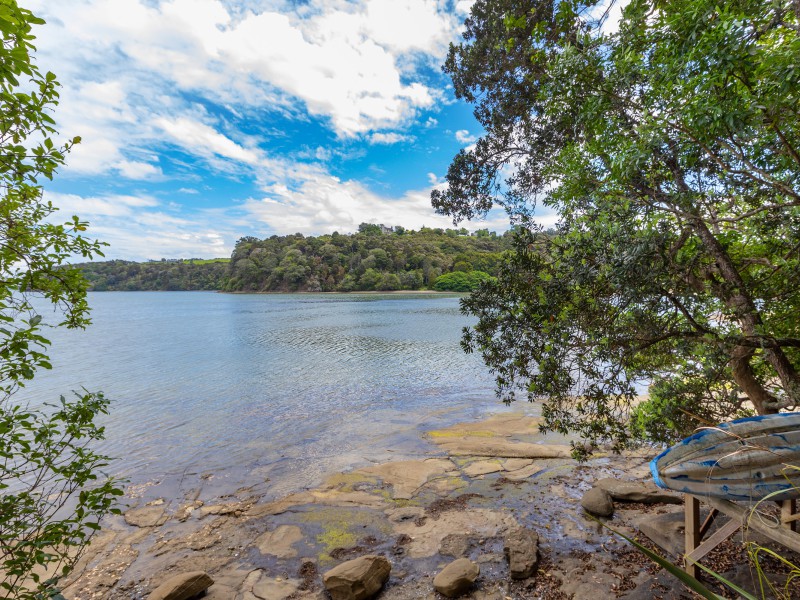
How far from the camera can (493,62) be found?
9.11m

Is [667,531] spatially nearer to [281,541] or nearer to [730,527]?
[730,527]

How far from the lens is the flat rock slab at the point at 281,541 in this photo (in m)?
7.66

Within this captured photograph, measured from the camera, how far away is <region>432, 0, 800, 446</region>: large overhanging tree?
12.6ft

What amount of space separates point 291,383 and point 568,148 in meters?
19.3

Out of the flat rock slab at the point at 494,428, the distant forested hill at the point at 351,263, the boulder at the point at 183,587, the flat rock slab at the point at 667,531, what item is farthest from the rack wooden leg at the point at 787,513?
the distant forested hill at the point at 351,263

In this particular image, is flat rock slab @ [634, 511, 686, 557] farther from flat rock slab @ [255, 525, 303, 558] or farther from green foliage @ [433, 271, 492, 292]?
green foliage @ [433, 271, 492, 292]

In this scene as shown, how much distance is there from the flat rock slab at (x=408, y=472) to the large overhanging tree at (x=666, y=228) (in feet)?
16.4

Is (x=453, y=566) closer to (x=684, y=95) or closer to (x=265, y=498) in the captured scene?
(x=265, y=498)

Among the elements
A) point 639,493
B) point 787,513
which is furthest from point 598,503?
point 787,513

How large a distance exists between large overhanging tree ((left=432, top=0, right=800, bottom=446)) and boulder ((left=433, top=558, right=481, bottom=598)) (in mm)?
2728

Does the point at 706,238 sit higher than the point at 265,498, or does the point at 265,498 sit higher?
the point at 706,238

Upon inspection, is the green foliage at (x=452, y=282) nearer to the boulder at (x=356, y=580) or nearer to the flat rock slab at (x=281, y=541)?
the flat rock slab at (x=281, y=541)

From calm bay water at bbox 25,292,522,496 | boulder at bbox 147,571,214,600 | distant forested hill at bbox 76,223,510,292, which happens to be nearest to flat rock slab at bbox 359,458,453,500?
calm bay water at bbox 25,292,522,496

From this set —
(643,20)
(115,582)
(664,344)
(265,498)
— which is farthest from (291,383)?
(643,20)
